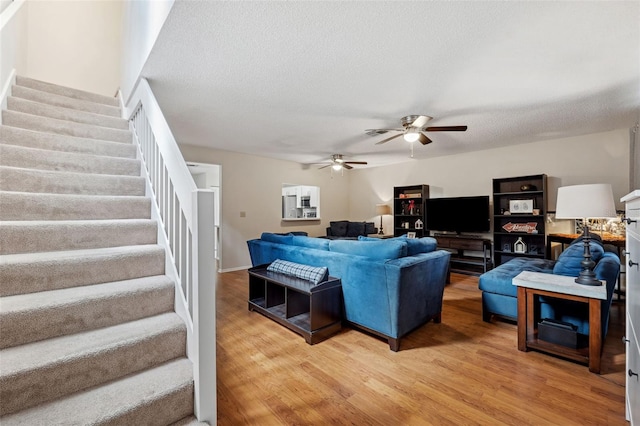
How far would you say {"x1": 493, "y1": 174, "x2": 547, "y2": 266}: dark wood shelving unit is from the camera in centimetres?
458

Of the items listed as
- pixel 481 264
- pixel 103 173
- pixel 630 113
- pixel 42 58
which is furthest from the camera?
pixel 481 264

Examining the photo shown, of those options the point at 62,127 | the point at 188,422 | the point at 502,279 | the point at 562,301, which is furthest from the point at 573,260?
the point at 62,127

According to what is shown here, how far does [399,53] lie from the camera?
2115 millimetres

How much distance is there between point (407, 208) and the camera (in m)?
6.45

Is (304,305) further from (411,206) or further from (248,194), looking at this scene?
(411,206)

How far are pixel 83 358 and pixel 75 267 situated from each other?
0.59 m

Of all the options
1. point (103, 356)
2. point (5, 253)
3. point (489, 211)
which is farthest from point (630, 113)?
point (5, 253)

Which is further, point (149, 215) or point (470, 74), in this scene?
point (470, 74)

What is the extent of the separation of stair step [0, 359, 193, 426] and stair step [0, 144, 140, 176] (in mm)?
1815

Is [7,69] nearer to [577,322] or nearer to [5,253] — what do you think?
[5,253]

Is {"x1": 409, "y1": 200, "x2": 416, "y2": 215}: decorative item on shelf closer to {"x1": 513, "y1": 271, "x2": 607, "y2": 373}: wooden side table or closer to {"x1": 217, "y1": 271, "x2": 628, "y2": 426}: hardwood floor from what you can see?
{"x1": 217, "y1": 271, "x2": 628, "y2": 426}: hardwood floor

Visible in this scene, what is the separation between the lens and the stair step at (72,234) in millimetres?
1591

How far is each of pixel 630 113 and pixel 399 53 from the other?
343 centimetres

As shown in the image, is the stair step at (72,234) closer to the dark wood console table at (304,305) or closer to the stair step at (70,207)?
the stair step at (70,207)
